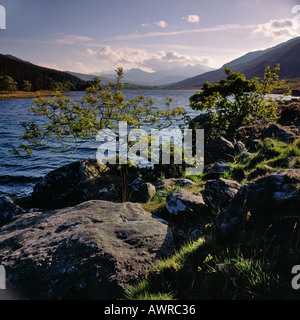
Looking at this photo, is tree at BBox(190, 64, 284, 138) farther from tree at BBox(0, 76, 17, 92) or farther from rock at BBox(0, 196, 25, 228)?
tree at BBox(0, 76, 17, 92)

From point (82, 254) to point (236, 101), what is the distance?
592 inches

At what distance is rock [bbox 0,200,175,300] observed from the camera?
3.51 meters

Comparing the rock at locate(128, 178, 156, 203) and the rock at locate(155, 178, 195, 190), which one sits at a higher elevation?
the rock at locate(155, 178, 195, 190)

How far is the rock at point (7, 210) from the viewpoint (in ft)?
27.5

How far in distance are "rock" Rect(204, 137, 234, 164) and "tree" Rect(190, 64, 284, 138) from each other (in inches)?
109

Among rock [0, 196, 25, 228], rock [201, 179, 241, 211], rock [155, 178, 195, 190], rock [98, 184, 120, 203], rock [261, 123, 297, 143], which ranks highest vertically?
rock [261, 123, 297, 143]

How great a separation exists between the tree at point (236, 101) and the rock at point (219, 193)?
9.96m

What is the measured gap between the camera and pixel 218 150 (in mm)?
12047

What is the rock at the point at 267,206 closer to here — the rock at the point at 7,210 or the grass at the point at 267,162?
the grass at the point at 267,162

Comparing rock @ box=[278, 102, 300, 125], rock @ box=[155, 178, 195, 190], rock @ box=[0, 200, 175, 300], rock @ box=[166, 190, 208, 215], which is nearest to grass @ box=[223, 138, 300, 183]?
rock @ box=[155, 178, 195, 190]

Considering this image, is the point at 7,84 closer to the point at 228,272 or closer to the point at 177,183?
the point at 177,183

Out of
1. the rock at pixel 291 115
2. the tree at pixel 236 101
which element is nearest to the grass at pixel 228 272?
the tree at pixel 236 101
